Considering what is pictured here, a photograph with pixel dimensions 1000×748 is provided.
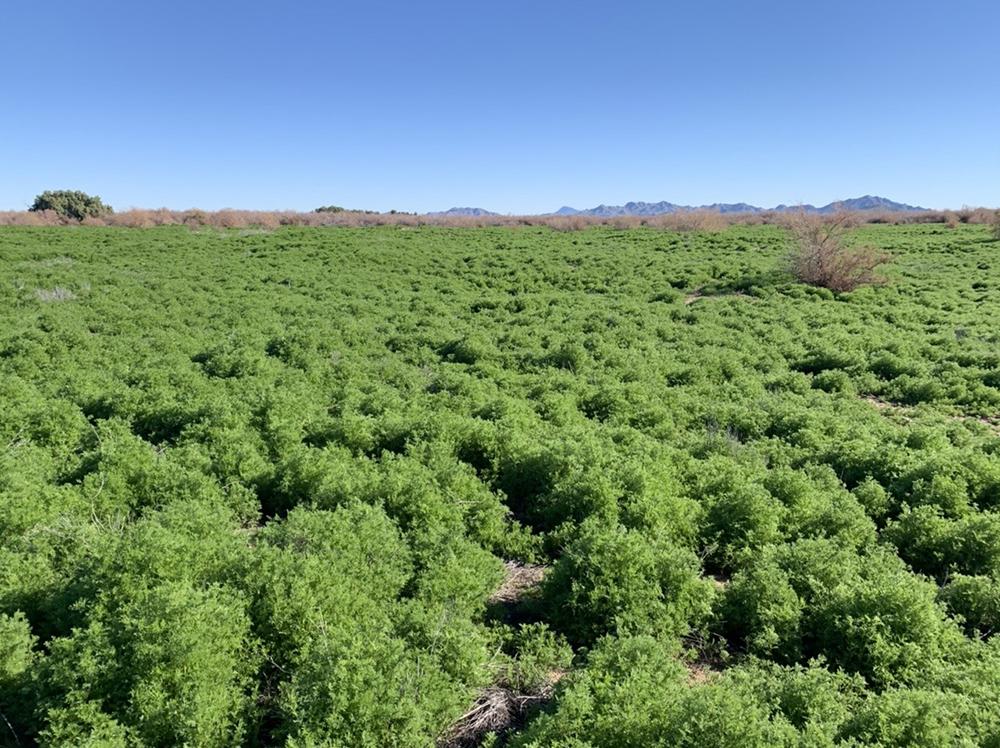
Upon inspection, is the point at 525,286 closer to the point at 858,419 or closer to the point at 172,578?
the point at 858,419

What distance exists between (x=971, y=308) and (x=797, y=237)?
301 inches

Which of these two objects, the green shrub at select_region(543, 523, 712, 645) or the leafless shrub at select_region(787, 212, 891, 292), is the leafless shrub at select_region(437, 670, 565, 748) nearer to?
the green shrub at select_region(543, 523, 712, 645)

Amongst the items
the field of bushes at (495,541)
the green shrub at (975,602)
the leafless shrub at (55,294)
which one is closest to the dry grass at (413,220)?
the leafless shrub at (55,294)

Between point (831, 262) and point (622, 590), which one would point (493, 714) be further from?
point (831, 262)

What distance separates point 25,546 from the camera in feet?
19.6

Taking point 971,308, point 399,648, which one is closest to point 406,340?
point 399,648

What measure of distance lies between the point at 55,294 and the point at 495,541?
66.1 feet

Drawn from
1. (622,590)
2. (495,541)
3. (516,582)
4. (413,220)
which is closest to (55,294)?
(495,541)

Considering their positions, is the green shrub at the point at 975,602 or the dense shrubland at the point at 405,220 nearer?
the green shrub at the point at 975,602

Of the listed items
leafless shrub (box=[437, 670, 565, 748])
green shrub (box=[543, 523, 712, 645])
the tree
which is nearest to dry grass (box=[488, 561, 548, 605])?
green shrub (box=[543, 523, 712, 645])

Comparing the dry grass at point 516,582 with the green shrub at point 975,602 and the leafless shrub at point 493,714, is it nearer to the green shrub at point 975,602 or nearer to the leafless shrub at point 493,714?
the leafless shrub at point 493,714

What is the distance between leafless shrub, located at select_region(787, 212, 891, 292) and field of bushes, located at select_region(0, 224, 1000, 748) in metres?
8.88

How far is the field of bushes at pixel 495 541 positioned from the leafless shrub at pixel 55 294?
386 cm

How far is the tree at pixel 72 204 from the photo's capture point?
5928 cm
